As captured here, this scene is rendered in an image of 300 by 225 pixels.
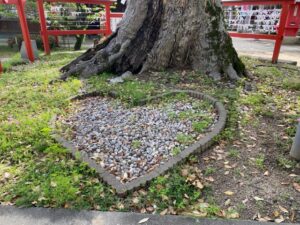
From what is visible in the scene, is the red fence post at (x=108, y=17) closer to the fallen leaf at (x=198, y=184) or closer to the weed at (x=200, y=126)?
the weed at (x=200, y=126)

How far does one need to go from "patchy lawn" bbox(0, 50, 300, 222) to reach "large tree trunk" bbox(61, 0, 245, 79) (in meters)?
0.89

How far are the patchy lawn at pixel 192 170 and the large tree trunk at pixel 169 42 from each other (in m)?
0.89

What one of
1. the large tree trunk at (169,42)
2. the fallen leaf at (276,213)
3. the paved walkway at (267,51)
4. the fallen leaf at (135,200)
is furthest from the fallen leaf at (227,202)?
the paved walkway at (267,51)

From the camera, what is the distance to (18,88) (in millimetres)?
4777

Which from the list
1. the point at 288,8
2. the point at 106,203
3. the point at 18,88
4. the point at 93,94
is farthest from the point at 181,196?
the point at 288,8

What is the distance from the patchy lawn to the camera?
7.09ft

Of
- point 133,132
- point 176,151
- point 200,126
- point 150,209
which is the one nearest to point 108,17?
point 133,132

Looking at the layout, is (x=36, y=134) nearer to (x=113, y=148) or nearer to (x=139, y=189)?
(x=113, y=148)

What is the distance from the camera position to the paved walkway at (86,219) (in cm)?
197

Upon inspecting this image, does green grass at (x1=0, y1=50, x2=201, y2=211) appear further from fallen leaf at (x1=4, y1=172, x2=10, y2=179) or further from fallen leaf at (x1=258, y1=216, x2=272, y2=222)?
fallen leaf at (x1=258, y1=216, x2=272, y2=222)

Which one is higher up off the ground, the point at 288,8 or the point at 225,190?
the point at 288,8

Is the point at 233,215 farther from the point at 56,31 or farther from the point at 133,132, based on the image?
the point at 56,31

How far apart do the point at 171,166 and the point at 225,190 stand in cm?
51

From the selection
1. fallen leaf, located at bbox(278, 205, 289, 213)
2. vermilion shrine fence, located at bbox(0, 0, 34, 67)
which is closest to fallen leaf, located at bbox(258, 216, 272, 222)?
fallen leaf, located at bbox(278, 205, 289, 213)
